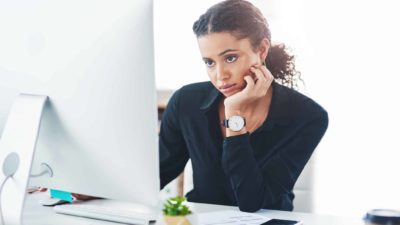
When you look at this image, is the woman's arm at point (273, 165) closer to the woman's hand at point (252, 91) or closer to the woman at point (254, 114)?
the woman at point (254, 114)

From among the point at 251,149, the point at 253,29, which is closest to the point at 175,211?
the point at 251,149

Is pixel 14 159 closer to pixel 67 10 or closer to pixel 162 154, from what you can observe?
pixel 67 10

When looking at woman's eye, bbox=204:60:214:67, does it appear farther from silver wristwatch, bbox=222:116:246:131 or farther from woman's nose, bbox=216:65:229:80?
silver wristwatch, bbox=222:116:246:131

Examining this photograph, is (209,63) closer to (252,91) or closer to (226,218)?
(252,91)

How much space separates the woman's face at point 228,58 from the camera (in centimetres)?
168

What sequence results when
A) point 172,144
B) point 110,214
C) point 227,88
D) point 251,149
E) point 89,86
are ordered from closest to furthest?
point 89,86, point 110,214, point 251,149, point 227,88, point 172,144

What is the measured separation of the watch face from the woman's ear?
0.22 metres

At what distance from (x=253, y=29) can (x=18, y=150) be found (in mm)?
965

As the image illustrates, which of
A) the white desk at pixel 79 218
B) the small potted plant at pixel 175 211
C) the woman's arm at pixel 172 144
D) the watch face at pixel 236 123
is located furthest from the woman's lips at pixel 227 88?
the small potted plant at pixel 175 211

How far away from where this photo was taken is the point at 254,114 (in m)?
1.69

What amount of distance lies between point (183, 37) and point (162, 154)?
470 millimetres

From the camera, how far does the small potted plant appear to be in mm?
1006

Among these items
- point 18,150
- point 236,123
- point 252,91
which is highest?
point 252,91

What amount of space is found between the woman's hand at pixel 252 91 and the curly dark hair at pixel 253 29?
0.10 ft
